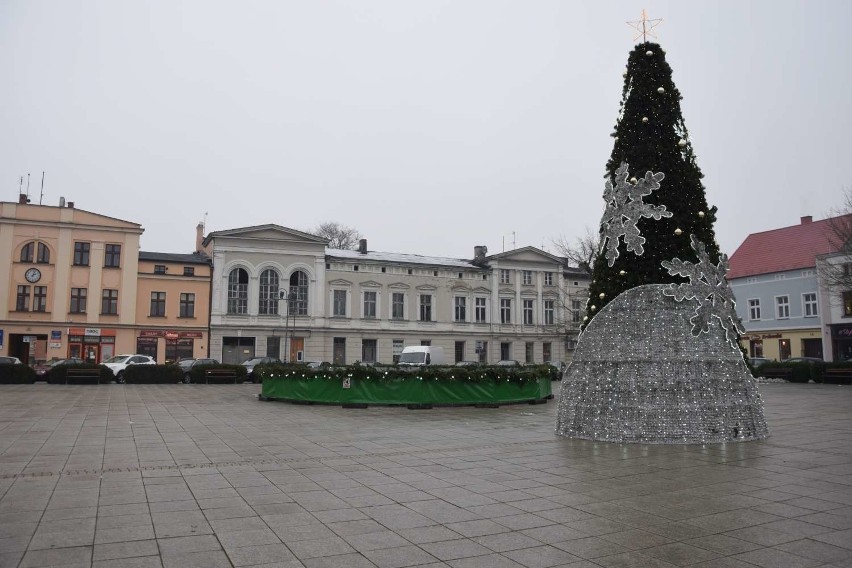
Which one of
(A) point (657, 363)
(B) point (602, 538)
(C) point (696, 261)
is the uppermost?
(C) point (696, 261)

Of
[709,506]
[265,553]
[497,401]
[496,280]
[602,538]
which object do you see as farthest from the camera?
[496,280]

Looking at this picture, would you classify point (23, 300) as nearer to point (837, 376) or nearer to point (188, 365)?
point (188, 365)

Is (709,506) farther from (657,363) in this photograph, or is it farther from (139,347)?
(139,347)

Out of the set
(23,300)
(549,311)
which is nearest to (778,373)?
(549,311)

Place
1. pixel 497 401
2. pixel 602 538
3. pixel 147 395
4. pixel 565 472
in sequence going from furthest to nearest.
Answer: pixel 147 395, pixel 497 401, pixel 565 472, pixel 602 538

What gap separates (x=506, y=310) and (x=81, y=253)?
112ft

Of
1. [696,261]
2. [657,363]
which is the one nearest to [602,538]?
[657,363]

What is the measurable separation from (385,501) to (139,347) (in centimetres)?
4324

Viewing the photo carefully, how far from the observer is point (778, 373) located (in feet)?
126

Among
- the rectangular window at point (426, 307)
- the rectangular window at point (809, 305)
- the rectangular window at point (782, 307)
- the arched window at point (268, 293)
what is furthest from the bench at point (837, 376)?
the arched window at point (268, 293)

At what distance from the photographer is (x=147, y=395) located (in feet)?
84.8

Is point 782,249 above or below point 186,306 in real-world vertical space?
above

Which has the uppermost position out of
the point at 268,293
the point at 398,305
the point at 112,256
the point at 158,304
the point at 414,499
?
the point at 112,256

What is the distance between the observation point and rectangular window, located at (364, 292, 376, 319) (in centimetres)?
5219
